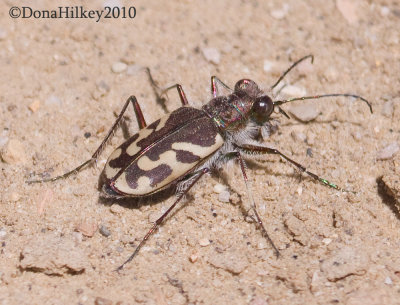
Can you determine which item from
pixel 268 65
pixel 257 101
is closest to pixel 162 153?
pixel 257 101

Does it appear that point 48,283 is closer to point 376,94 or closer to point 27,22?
point 27,22

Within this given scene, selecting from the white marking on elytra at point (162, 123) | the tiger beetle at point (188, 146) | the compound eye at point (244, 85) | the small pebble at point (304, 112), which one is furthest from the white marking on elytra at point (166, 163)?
the small pebble at point (304, 112)

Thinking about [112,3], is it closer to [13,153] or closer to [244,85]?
[244,85]

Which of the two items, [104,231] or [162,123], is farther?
[162,123]

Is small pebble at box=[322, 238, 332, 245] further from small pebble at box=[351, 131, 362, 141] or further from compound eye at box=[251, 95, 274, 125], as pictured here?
compound eye at box=[251, 95, 274, 125]

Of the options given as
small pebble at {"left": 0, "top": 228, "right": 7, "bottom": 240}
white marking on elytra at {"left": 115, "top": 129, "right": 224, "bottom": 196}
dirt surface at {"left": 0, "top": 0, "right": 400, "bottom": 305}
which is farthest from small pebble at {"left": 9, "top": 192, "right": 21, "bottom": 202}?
white marking on elytra at {"left": 115, "top": 129, "right": 224, "bottom": 196}

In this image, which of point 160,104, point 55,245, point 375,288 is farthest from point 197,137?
point 375,288

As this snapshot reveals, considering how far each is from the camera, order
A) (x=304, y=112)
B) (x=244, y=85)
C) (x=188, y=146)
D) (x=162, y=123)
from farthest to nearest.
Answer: (x=304, y=112) < (x=244, y=85) < (x=162, y=123) < (x=188, y=146)
